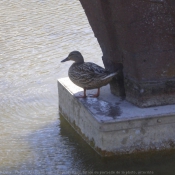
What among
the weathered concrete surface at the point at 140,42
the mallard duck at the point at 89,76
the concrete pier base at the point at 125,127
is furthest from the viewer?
the mallard duck at the point at 89,76

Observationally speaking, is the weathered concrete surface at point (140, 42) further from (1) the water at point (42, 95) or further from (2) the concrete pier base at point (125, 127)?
(1) the water at point (42, 95)

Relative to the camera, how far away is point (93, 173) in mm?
6609

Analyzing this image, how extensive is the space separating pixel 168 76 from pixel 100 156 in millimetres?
1078

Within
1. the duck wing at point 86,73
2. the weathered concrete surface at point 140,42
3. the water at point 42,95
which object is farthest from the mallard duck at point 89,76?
the water at point 42,95

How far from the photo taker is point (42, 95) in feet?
28.5

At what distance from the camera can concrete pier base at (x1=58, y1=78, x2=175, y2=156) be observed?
6695 millimetres

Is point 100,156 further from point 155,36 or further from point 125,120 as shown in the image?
point 155,36

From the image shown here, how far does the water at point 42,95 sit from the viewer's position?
677 cm

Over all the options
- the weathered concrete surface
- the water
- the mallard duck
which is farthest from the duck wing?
the water

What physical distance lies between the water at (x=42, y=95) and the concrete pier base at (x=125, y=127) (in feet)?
0.35

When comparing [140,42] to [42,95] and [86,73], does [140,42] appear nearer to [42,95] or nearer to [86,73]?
[86,73]

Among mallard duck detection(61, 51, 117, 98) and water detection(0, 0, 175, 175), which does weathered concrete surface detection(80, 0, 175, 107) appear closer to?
mallard duck detection(61, 51, 117, 98)

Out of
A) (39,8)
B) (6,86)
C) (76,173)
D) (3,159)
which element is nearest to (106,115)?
(76,173)

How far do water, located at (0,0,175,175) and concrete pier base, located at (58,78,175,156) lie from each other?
0.11 m
